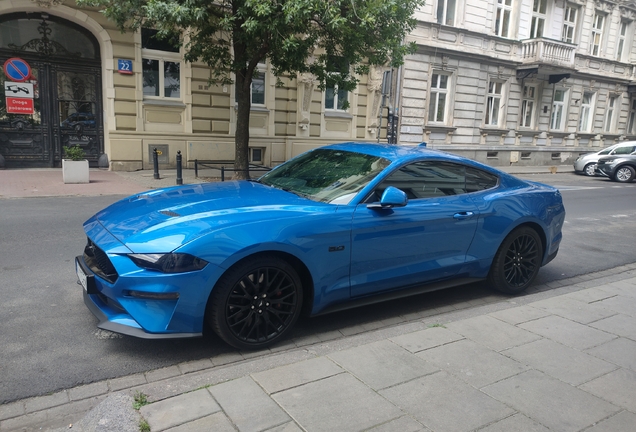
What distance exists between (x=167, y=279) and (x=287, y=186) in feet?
5.80

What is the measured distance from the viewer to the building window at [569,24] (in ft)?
91.9

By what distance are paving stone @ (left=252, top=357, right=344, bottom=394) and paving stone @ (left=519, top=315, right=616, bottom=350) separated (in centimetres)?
195

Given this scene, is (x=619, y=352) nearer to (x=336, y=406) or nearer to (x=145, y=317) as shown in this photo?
(x=336, y=406)

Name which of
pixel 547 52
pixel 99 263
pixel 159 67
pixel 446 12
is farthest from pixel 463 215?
pixel 547 52

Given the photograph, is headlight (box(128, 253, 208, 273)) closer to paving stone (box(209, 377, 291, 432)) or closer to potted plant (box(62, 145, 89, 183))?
paving stone (box(209, 377, 291, 432))

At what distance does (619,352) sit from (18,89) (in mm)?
16516

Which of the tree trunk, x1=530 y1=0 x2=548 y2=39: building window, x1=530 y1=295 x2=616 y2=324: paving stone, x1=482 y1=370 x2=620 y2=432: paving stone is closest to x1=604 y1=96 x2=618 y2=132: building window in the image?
x1=530 y1=0 x2=548 y2=39: building window

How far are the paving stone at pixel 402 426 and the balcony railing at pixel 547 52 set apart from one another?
25883mm

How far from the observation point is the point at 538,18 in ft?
87.4

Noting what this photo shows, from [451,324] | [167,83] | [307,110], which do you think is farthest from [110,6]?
[451,324]

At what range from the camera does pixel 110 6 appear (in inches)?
498

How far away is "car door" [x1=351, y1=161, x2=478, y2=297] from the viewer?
13.5 ft

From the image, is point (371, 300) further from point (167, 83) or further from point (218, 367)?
point (167, 83)

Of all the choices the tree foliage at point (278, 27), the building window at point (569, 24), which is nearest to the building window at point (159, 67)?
the tree foliage at point (278, 27)
